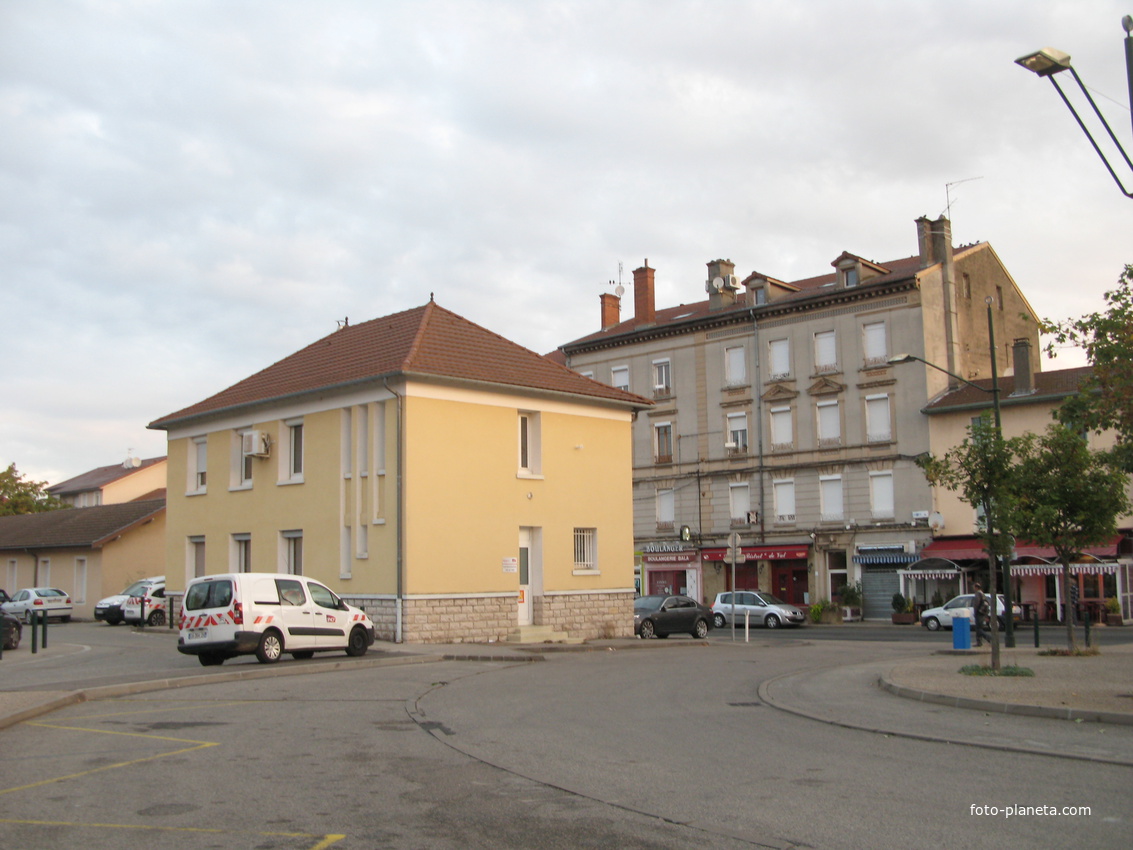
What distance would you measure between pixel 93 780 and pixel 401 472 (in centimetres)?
1674

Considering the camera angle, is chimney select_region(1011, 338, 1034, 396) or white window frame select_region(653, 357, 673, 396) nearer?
chimney select_region(1011, 338, 1034, 396)

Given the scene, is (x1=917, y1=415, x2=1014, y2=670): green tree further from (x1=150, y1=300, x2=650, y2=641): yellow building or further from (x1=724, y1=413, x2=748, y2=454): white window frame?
(x1=724, y1=413, x2=748, y2=454): white window frame

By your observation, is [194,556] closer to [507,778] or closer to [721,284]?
[507,778]

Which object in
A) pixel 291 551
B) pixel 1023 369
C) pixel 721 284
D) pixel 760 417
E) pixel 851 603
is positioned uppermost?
pixel 721 284

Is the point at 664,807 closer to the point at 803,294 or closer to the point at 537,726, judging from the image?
the point at 537,726

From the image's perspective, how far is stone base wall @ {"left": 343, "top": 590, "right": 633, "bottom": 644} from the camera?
25297 millimetres

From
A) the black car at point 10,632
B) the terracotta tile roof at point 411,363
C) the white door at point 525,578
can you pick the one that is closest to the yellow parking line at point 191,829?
the terracotta tile roof at point 411,363

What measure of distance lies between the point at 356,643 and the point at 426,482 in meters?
5.05

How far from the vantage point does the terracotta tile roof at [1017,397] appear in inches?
1657

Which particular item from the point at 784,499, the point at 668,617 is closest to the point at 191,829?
the point at 668,617

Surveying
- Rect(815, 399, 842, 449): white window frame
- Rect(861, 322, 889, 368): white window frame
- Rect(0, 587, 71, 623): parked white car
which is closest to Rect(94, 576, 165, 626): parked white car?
Rect(0, 587, 71, 623): parked white car

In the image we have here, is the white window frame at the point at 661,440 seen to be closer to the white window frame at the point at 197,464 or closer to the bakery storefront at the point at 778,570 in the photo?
the bakery storefront at the point at 778,570

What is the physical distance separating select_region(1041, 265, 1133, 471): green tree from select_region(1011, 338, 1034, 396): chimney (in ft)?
96.0

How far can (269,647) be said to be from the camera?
65.3ft
